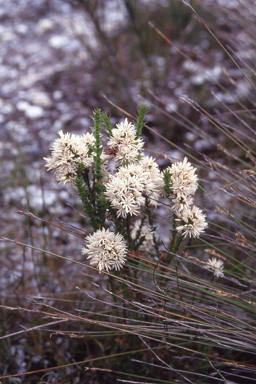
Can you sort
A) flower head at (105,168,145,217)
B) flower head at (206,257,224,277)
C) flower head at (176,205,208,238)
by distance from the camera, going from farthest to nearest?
flower head at (206,257,224,277) < flower head at (176,205,208,238) < flower head at (105,168,145,217)

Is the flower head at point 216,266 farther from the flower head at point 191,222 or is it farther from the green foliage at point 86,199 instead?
the green foliage at point 86,199

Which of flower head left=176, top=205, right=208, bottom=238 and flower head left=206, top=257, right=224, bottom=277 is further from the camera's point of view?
flower head left=206, top=257, right=224, bottom=277

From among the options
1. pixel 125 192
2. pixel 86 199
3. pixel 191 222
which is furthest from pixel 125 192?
pixel 191 222

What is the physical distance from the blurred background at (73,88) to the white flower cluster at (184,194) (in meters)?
1.02

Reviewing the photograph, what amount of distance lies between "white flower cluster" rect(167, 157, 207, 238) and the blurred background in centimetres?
102

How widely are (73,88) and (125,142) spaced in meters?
2.84

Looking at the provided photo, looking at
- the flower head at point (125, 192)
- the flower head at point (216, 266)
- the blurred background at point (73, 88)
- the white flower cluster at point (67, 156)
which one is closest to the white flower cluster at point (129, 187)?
the flower head at point (125, 192)

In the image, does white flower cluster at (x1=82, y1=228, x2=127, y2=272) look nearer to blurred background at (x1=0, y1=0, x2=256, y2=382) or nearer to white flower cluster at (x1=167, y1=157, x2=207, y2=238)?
white flower cluster at (x1=167, y1=157, x2=207, y2=238)

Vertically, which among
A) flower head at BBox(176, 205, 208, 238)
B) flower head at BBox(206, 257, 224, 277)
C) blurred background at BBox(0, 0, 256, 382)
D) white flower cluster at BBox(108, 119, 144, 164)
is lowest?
flower head at BBox(206, 257, 224, 277)

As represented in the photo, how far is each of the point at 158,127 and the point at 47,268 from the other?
1.83 meters

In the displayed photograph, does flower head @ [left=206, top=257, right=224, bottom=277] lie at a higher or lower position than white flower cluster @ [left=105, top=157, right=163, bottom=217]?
lower

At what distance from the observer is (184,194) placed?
1191 millimetres

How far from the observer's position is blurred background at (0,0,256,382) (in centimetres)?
225

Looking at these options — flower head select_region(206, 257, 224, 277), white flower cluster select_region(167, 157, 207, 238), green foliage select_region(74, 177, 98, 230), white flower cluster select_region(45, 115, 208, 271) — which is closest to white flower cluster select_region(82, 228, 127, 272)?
white flower cluster select_region(45, 115, 208, 271)
